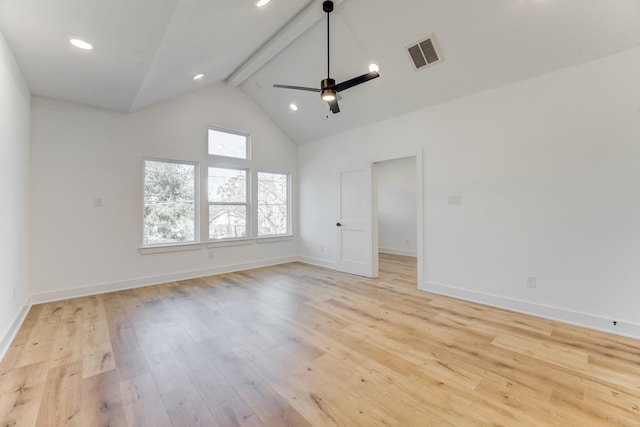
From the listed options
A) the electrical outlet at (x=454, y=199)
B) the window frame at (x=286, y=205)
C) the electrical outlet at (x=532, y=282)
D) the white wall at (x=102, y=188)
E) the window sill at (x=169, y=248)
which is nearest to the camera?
the electrical outlet at (x=532, y=282)

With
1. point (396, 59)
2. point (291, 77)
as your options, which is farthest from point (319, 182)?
point (396, 59)

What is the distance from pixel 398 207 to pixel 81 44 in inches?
281

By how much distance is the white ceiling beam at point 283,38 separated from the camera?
3426 millimetres

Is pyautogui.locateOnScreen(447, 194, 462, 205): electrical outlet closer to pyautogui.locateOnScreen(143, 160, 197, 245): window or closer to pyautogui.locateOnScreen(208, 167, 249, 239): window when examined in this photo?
pyautogui.locateOnScreen(208, 167, 249, 239): window

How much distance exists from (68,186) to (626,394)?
6.20 meters

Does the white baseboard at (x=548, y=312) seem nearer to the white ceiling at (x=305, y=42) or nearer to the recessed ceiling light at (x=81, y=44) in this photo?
the white ceiling at (x=305, y=42)

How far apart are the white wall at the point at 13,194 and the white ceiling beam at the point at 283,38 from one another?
275 centimetres

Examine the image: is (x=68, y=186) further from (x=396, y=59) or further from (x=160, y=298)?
(x=396, y=59)

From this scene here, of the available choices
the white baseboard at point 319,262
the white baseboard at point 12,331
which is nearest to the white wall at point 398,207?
the white baseboard at point 319,262

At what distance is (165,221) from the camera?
480 cm

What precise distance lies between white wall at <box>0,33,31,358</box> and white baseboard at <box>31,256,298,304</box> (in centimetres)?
30

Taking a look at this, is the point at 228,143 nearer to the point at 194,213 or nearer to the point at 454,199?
the point at 194,213

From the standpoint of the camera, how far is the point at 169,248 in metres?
4.75

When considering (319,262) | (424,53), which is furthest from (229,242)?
(424,53)
